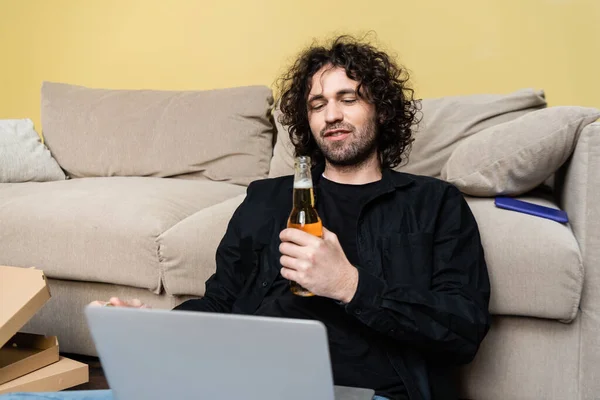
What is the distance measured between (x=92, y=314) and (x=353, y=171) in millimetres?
808

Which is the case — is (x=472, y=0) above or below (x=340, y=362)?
above

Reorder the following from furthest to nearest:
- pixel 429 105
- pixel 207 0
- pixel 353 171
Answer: pixel 207 0 < pixel 429 105 < pixel 353 171

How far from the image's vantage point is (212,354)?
773 mm

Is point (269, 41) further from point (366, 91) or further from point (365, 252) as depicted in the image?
point (365, 252)

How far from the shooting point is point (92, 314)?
0.81m

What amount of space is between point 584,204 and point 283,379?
3.52ft

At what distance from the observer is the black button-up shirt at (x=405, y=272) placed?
1147 mm

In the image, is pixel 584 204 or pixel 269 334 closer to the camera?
pixel 269 334

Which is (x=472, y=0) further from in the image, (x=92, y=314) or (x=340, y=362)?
(x=92, y=314)

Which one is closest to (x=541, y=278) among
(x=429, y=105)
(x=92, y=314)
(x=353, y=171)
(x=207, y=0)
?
(x=353, y=171)

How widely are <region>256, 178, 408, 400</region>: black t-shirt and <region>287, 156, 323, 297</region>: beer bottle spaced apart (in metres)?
0.19

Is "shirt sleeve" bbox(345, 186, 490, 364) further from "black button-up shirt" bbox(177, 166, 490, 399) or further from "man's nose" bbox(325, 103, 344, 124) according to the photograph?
"man's nose" bbox(325, 103, 344, 124)

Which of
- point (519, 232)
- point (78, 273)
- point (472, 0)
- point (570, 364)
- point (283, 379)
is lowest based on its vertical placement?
point (570, 364)

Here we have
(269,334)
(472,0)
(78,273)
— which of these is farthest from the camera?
(472,0)
